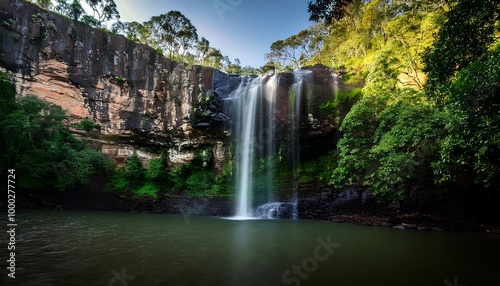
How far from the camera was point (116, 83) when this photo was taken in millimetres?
19641

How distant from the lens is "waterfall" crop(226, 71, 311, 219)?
58.4ft

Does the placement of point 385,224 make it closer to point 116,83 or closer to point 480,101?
point 480,101

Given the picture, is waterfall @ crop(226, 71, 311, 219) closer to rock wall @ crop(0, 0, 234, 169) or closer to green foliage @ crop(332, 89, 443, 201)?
rock wall @ crop(0, 0, 234, 169)

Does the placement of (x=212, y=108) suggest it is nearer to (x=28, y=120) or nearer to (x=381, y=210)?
(x=28, y=120)

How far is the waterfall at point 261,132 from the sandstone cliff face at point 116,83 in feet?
2.08

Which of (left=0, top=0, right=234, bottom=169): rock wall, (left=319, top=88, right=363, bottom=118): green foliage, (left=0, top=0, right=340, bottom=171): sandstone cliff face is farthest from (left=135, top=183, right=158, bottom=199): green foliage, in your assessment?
(left=319, top=88, right=363, bottom=118): green foliage

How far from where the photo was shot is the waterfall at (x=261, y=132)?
1780 centimetres

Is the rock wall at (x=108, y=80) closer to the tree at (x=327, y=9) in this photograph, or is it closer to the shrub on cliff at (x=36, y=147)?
the shrub on cliff at (x=36, y=147)

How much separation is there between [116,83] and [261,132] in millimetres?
13011

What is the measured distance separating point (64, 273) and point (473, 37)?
32.7 feet

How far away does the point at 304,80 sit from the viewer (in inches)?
697

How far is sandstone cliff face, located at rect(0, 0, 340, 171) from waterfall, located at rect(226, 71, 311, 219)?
63cm

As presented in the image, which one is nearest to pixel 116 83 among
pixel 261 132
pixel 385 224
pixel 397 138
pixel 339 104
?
pixel 261 132

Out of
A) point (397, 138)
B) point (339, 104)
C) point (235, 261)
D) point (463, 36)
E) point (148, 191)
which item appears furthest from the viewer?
point (148, 191)
